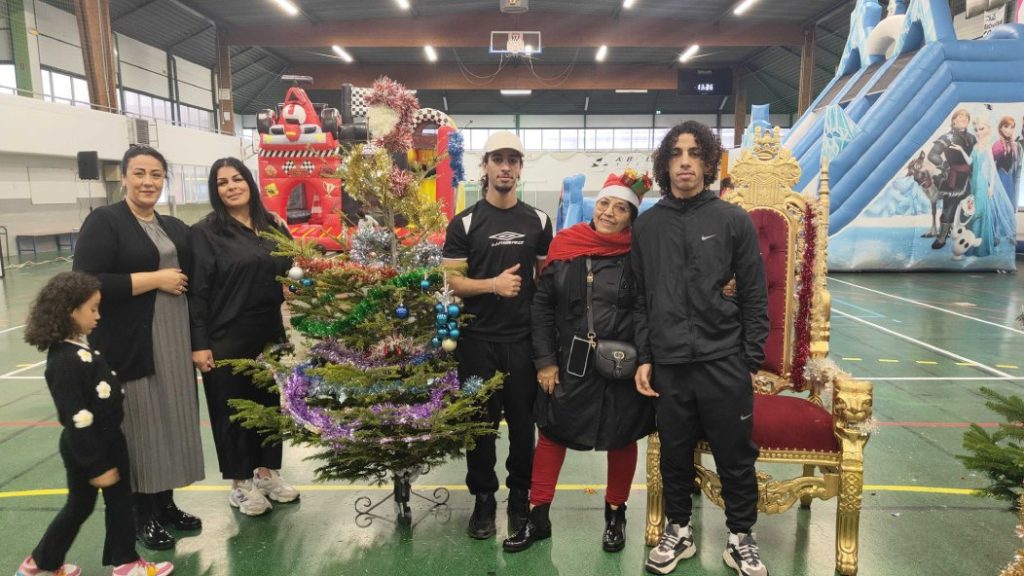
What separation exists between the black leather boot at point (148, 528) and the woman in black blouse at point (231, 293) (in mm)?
331

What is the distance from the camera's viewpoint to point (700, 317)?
2314 millimetres

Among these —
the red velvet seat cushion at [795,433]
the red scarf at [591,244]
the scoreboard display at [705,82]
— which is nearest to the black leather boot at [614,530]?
the red velvet seat cushion at [795,433]

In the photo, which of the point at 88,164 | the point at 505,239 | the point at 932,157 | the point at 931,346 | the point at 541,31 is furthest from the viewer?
the point at 541,31

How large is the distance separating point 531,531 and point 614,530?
367mm

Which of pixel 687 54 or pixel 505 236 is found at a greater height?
pixel 687 54

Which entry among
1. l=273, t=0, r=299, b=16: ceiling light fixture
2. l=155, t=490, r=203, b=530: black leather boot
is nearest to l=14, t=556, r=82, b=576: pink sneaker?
l=155, t=490, r=203, b=530: black leather boot

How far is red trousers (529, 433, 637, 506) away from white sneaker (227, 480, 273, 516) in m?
1.35

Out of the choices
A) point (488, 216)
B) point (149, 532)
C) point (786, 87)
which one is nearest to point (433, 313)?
point (488, 216)

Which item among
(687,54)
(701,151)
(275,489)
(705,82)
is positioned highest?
(687,54)

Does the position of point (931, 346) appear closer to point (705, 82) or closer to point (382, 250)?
point (382, 250)

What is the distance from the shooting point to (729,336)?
233 centimetres

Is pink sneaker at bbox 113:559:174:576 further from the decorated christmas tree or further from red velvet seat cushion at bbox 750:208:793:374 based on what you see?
red velvet seat cushion at bbox 750:208:793:374

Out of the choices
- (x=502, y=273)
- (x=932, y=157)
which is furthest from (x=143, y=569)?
(x=932, y=157)

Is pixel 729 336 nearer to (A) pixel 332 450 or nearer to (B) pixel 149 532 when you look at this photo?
(A) pixel 332 450
